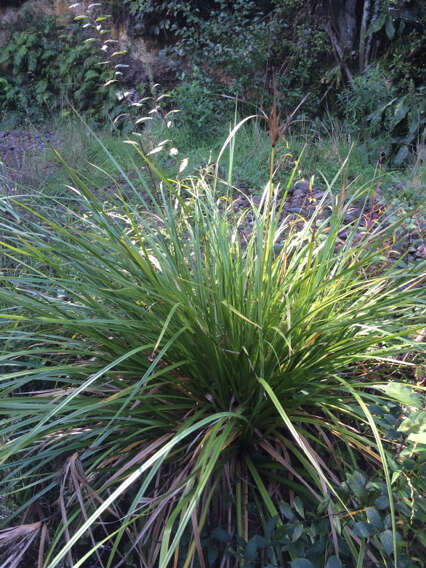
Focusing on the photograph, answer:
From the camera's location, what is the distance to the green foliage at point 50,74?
22.6ft

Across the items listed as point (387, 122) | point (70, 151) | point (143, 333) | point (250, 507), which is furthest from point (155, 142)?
point (250, 507)

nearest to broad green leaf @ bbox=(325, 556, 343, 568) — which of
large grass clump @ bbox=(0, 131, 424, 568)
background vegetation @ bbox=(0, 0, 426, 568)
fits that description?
background vegetation @ bbox=(0, 0, 426, 568)

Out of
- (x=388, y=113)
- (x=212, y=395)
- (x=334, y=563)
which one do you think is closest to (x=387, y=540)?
(x=334, y=563)

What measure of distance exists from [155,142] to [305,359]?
3606 millimetres

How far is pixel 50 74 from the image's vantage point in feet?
24.2

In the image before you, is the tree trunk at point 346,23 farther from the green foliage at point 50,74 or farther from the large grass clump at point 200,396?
the large grass clump at point 200,396

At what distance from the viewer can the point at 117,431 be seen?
170 centimetres

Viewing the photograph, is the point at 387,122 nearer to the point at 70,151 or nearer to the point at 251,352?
the point at 70,151

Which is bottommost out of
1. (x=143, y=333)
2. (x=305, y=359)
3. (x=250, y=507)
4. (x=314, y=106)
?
(x=314, y=106)

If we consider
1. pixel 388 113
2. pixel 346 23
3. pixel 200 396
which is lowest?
pixel 388 113

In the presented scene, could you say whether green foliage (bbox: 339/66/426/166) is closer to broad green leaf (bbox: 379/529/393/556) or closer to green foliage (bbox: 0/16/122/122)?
green foliage (bbox: 0/16/122/122)

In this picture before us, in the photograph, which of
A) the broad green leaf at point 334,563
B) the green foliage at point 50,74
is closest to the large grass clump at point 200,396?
the broad green leaf at point 334,563

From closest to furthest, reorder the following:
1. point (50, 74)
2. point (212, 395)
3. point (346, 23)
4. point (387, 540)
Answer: point (387, 540), point (212, 395), point (346, 23), point (50, 74)

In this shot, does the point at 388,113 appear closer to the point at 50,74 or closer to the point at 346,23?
the point at 346,23
